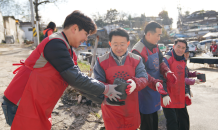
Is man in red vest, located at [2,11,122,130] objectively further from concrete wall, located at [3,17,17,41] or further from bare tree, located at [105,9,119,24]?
bare tree, located at [105,9,119,24]

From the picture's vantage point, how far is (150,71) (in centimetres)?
261

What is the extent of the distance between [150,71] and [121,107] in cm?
98

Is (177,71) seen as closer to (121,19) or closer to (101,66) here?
(101,66)

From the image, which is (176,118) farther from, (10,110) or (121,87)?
(10,110)

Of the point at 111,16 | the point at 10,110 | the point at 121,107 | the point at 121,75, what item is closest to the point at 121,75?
the point at 121,75

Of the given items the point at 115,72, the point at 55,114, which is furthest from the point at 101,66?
the point at 55,114

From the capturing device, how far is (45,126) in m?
1.51

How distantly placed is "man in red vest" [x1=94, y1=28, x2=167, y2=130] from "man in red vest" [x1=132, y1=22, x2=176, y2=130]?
46cm

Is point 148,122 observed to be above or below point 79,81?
below

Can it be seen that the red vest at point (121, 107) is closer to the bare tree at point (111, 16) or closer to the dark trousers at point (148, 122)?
the dark trousers at point (148, 122)

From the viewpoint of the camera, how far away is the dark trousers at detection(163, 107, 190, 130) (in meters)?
2.64

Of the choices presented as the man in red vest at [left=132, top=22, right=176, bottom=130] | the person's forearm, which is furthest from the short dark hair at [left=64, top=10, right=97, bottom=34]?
the man in red vest at [left=132, top=22, right=176, bottom=130]

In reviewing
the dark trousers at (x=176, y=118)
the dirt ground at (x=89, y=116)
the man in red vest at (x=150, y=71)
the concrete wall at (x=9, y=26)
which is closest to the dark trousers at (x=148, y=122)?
the man in red vest at (x=150, y=71)

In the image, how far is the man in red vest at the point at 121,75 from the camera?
1.93 metres
